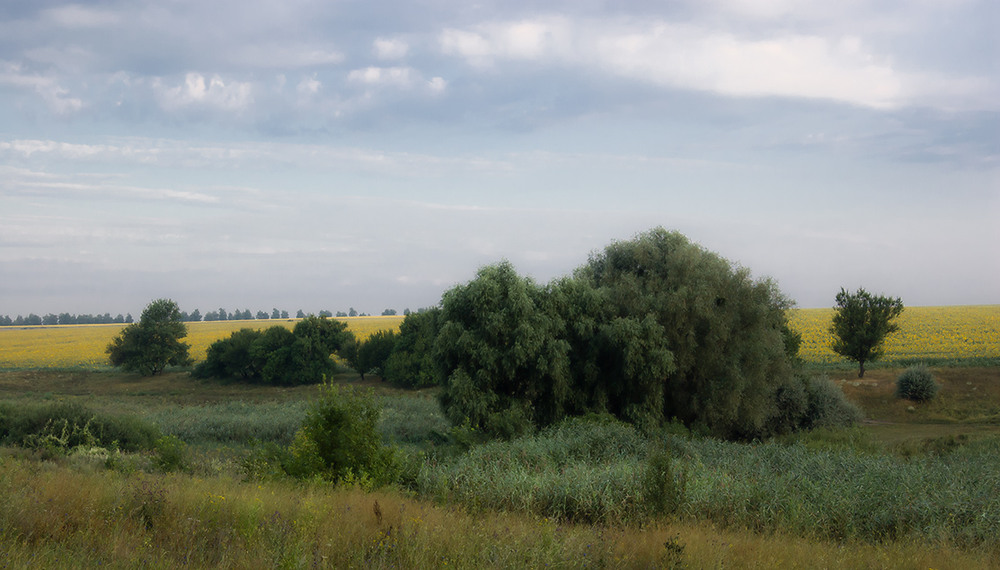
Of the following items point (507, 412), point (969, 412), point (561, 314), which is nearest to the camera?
point (507, 412)

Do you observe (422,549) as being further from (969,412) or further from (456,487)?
(969,412)

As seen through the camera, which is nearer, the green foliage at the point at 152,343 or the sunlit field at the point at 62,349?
the green foliage at the point at 152,343

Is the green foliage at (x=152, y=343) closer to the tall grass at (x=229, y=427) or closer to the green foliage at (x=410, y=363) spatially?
the green foliage at (x=410, y=363)

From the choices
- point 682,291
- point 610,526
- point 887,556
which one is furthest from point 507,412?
point 887,556

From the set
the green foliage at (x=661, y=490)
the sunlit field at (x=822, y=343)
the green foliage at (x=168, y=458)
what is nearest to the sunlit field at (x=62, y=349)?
the sunlit field at (x=822, y=343)

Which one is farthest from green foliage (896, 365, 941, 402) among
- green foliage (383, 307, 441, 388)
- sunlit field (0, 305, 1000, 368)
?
green foliage (383, 307, 441, 388)

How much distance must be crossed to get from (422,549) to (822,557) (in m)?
4.51

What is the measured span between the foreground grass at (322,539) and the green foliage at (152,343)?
227ft

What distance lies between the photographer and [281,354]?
64.5 meters

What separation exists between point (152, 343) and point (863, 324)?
70.8 metres

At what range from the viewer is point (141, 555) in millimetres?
5785

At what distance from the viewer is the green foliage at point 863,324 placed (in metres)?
44.6

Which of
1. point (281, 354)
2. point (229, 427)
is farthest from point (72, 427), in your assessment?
point (281, 354)

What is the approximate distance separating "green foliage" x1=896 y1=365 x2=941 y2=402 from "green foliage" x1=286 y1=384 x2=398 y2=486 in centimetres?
3876
